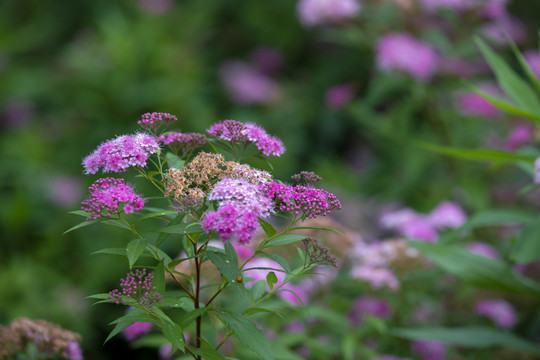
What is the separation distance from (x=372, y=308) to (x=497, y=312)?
0.43m

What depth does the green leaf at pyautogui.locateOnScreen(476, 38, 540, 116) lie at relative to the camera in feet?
6.41

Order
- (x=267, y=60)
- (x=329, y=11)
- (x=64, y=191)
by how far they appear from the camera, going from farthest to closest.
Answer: (x=267, y=60) < (x=64, y=191) < (x=329, y=11)

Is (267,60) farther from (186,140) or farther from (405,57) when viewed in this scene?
(186,140)

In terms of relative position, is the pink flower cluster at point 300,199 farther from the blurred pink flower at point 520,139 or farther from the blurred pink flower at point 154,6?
the blurred pink flower at point 154,6

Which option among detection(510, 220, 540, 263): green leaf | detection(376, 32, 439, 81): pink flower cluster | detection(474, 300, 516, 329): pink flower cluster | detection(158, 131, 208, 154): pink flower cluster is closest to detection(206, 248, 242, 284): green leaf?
detection(158, 131, 208, 154): pink flower cluster

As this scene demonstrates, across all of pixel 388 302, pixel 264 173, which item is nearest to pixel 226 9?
pixel 388 302

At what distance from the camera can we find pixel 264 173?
1.06 metres

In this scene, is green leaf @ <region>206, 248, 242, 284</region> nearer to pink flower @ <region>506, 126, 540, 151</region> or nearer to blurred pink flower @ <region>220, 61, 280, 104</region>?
pink flower @ <region>506, 126, 540, 151</region>

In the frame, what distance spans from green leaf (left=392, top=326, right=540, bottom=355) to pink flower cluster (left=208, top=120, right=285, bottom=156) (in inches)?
40.8

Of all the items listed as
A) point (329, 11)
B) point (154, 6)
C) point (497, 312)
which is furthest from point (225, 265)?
point (154, 6)

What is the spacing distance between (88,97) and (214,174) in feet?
9.07

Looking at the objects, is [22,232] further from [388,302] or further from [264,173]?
[264,173]

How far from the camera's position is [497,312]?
215 centimetres

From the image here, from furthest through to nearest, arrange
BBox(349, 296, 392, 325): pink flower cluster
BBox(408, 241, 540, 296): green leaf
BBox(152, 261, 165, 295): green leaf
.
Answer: BBox(349, 296, 392, 325): pink flower cluster < BBox(408, 241, 540, 296): green leaf < BBox(152, 261, 165, 295): green leaf
